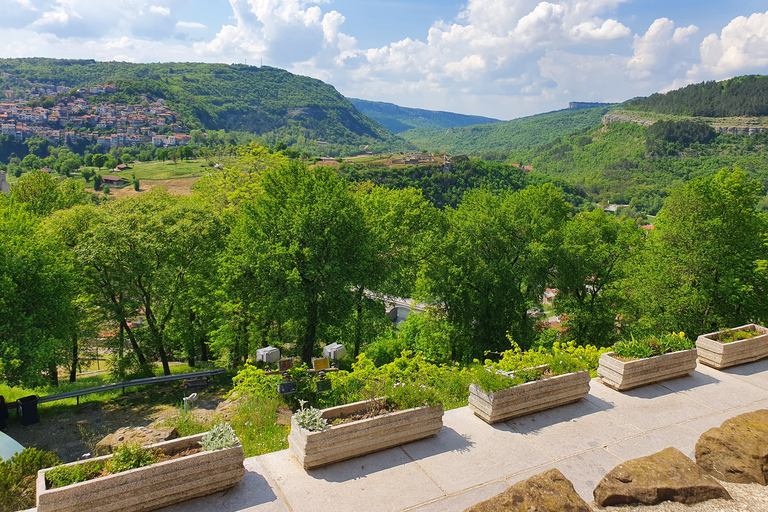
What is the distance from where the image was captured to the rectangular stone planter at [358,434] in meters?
5.73

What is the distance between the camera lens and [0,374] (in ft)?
43.7

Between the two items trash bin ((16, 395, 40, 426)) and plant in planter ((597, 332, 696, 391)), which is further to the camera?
trash bin ((16, 395, 40, 426))

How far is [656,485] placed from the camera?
5.09 meters

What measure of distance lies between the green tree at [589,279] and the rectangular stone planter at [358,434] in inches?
644

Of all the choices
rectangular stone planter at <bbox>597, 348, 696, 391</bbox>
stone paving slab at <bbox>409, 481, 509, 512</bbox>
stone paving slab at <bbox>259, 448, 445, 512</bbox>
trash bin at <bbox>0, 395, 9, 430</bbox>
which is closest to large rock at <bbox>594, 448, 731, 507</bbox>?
stone paving slab at <bbox>409, 481, 509, 512</bbox>

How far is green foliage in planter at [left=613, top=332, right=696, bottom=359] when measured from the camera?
8977mm

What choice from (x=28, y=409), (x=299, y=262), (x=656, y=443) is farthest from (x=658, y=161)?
(x=28, y=409)

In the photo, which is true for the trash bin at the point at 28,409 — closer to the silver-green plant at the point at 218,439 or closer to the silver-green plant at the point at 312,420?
the silver-green plant at the point at 218,439

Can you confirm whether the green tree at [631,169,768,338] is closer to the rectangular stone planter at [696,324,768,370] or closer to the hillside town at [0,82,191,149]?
the rectangular stone planter at [696,324,768,370]

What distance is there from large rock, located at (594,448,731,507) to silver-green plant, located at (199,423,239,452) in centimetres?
434

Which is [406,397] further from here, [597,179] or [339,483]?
[597,179]

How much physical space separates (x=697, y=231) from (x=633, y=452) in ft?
42.9

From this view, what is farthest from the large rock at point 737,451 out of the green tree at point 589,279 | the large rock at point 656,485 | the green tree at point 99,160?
the green tree at point 99,160

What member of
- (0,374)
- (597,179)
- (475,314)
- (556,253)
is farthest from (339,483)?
(597,179)
